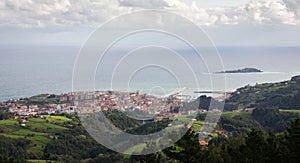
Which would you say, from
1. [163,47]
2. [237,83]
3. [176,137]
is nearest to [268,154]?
[176,137]

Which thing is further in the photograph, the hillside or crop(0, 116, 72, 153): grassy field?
the hillside

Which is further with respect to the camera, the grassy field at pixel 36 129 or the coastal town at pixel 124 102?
the grassy field at pixel 36 129

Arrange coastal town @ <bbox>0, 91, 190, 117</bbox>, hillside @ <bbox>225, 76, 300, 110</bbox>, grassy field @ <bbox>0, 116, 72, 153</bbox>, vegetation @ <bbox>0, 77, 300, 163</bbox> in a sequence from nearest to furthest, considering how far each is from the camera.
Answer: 1. coastal town @ <bbox>0, 91, 190, 117</bbox>
2. vegetation @ <bbox>0, 77, 300, 163</bbox>
3. grassy field @ <bbox>0, 116, 72, 153</bbox>
4. hillside @ <bbox>225, 76, 300, 110</bbox>

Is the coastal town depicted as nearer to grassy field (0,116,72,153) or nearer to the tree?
the tree

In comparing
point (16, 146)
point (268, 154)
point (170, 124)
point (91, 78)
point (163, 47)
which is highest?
point (163, 47)

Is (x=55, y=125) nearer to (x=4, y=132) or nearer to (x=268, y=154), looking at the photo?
A: (x=4, y=132)

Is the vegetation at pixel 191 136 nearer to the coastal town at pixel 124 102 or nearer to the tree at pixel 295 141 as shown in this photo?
the tree at pixel 295 141

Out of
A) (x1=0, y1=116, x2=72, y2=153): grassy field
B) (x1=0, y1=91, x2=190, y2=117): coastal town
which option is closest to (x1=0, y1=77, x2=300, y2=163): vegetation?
(x1=0, y1=116, x2=72, y2=153): grassy field

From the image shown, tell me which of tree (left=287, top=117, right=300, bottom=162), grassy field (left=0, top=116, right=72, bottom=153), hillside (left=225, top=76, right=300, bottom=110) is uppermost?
hillside (left=225, top=76, right=300, bottom=110)

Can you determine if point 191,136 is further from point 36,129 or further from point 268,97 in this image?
point 268,97

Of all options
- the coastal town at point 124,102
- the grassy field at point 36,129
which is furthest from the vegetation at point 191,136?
the coastal town at point 124,102

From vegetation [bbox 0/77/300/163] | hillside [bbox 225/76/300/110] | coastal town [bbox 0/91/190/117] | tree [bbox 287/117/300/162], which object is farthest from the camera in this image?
hillside [bbox 225/76/300/110]
